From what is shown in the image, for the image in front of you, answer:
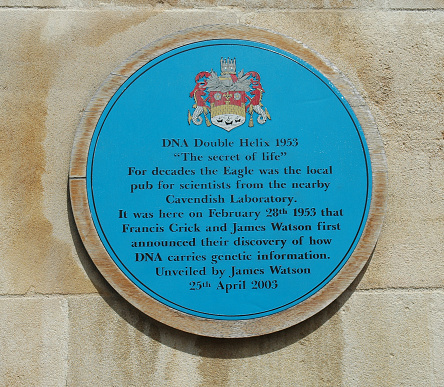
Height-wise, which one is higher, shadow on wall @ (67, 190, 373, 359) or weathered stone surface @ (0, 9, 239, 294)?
weathered stone surface @ (0, 9, 239, 294)

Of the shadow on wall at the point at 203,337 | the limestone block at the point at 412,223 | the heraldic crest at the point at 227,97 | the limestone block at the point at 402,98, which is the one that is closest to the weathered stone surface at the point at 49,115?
the shadow on wall at the point at 203,337

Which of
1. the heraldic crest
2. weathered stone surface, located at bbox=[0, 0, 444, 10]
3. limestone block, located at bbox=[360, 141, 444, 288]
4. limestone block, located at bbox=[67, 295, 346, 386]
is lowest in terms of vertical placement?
limestone block, located at bbox=[67, 295, 346, 386]

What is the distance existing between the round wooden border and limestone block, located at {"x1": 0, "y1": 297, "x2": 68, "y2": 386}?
1.25ft

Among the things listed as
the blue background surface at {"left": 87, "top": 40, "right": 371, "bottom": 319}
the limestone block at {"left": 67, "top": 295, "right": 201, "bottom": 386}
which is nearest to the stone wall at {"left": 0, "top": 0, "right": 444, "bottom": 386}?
the limestone block at {"left": 67, "top": 295, "right": 201, "bottom": 386}

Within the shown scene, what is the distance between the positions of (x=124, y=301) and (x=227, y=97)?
1.25m

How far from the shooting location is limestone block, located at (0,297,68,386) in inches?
109

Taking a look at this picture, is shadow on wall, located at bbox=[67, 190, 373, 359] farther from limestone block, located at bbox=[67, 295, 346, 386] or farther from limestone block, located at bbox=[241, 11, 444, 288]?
limestone block, located at bbox=[241, 11, 444, 288]

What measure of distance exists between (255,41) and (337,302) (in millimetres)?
1519

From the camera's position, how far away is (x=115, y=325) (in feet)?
9.18

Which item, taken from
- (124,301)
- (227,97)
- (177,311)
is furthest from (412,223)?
(124,301)

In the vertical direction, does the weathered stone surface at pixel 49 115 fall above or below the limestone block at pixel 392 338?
above

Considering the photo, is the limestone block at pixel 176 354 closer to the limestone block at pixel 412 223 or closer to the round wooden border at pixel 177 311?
the round wooden border at pixel 177 311

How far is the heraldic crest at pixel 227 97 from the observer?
2885 mm

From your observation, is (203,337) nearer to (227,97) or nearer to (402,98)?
(227,97)
